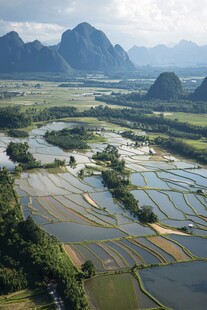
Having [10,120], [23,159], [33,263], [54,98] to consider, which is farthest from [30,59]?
[33,263]

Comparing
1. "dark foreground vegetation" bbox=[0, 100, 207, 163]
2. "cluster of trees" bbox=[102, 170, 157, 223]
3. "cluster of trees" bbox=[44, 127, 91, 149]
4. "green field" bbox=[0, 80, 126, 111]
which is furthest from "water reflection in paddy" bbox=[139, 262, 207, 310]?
"green field" bbox=[0, 80, 126, 111]

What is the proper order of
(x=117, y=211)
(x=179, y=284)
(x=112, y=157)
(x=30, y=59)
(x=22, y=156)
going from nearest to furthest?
(x=179, y=284) → (x=117, y=211) → (x=22, y=156) → (x=112, y=157) → (x=30, y=59)

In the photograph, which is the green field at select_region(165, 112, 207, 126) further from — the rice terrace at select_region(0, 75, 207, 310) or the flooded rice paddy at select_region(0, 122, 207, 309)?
the flooded rice paddy at select_region(0, 122, 207, 309)

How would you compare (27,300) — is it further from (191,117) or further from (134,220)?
(191,117)

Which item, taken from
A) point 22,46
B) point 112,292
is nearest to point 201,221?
point 112,292

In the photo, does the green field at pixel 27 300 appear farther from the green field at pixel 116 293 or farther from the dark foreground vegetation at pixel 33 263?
the green field at pixel 116 293

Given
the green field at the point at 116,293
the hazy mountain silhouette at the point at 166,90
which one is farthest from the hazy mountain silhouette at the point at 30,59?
the green field at the point at 116,293

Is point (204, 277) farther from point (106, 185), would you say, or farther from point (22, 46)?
point (22, 46)
